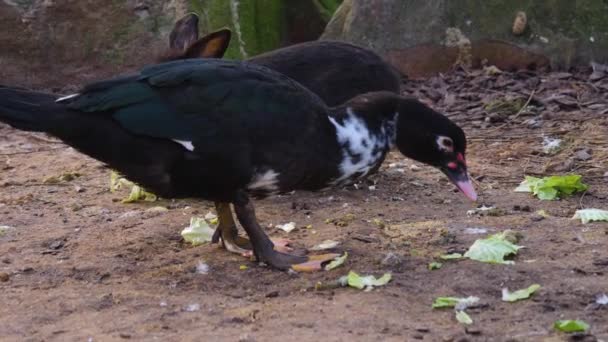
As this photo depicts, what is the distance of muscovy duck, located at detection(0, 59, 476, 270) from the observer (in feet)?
14.7

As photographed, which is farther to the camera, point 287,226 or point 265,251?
point 287,226

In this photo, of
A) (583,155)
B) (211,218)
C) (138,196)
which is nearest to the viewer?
(211,218)

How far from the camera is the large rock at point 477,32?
28.0ft

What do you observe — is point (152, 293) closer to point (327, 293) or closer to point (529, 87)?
point (327, 293)

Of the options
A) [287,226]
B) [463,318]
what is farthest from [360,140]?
[463,318]

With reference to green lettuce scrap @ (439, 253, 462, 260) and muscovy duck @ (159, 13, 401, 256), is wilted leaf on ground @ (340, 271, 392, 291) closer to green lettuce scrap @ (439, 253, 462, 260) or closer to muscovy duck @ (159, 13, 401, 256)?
green lettuce scrap @ (439, 253, 462, 260)

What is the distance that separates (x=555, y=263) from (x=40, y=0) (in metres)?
6.47

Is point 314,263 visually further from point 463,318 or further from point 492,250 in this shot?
point 463,318

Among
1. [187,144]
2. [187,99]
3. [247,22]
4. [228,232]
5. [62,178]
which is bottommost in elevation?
[62,178]

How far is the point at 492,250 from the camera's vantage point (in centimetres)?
459

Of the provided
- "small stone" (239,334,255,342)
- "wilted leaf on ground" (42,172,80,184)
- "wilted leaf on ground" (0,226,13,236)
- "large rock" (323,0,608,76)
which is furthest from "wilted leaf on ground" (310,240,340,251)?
"large rock" (323,0,608,76)

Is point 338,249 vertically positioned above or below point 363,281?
below

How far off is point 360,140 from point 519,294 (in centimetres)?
109

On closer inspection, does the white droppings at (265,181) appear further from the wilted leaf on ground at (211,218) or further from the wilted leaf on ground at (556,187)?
the wilted leaf on ground at (556,187)
